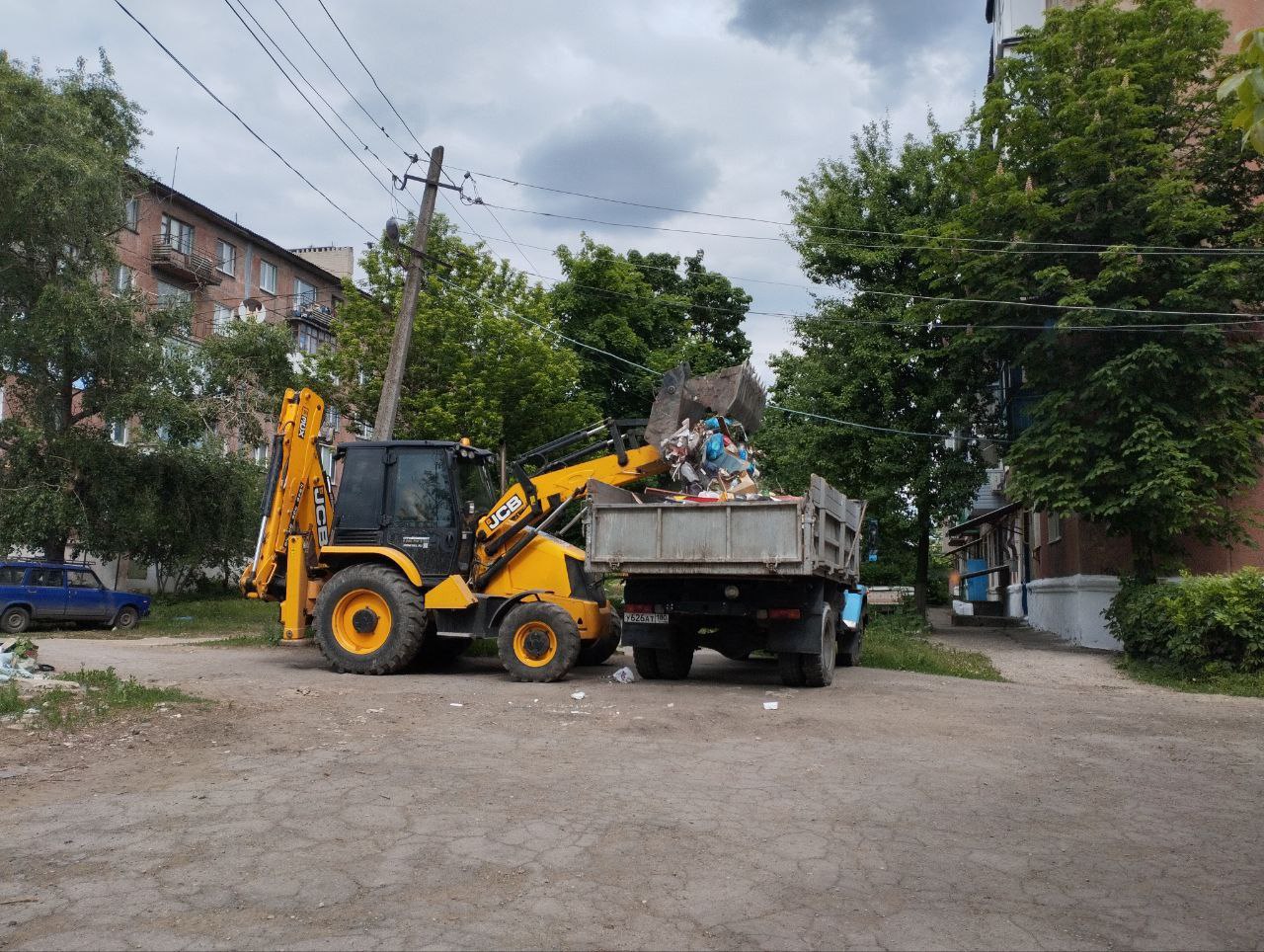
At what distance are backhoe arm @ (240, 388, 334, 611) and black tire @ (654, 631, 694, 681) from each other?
4.62 metres

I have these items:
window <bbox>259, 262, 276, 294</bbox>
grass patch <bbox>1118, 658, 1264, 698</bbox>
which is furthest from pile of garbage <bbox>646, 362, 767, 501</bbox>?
window <bbox>259, 262, 276, 294</bbox>

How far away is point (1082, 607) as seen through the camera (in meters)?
21.3

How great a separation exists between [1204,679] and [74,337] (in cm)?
2197

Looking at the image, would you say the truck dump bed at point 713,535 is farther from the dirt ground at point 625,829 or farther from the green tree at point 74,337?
the green tree at point 74,337

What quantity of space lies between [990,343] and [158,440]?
18.5 metres

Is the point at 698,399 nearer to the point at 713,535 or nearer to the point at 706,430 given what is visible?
the point at 706,430

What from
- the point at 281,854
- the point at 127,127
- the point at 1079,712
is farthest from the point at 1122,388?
the point at 127,127

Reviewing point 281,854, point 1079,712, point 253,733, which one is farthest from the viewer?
point 1079,712

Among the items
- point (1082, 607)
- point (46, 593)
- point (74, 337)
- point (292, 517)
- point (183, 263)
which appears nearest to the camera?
point (292, 517)

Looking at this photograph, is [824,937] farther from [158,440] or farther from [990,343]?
[158,440]

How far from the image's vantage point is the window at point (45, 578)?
20.5m

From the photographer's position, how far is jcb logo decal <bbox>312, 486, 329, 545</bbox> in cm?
1359

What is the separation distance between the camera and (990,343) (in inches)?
802

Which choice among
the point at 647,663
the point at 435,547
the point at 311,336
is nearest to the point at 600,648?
the point at 647,663
